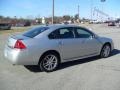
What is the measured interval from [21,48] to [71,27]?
2178mm

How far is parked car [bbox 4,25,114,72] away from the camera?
6.90m

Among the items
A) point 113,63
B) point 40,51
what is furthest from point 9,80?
point 113,63

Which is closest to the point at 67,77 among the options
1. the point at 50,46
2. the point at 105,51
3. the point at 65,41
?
the point at 50,46

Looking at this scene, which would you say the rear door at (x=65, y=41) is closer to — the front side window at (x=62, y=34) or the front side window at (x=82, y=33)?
the front side window at (x=62, y=34)

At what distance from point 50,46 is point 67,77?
125 cm

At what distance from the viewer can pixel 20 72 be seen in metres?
7.32

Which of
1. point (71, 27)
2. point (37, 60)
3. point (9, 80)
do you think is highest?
point (71, 27)

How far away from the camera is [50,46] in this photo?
7.28m

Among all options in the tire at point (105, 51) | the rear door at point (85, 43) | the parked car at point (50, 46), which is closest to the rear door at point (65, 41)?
the parked car at point (50, 46)

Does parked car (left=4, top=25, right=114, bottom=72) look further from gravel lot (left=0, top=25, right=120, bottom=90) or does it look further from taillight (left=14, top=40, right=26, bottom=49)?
gravel lot (left=0, top=25, right=120, bottom=90)

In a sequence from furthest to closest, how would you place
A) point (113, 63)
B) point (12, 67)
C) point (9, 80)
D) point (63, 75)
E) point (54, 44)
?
point (113, 63), point (12, 67), point (54, 44), point (63, 75), point (9, 80)

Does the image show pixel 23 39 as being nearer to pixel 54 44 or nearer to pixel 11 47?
pixel 11 47

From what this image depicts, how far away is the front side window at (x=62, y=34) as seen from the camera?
296 inches

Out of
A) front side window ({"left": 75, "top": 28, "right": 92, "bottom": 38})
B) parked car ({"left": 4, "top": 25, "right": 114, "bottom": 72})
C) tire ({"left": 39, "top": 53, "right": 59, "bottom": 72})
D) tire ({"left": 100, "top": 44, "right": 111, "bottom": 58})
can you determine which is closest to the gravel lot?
tire ({"left": 39, "top": 53, "right": 59, "bottom": 72})
